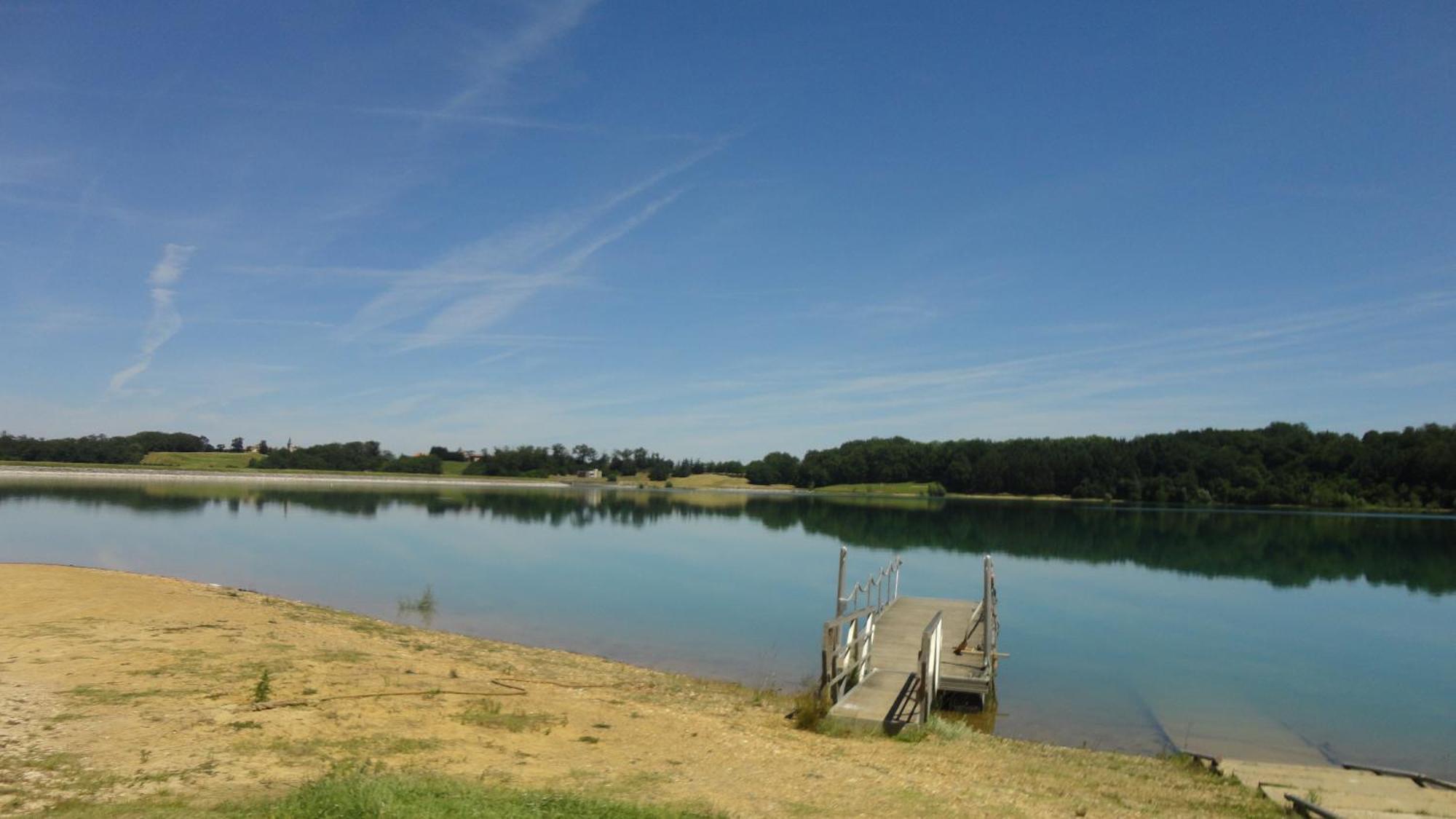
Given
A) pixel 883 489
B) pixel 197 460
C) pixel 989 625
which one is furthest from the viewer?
pixel 883 489

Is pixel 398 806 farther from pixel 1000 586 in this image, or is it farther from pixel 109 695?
pixel 1000 586

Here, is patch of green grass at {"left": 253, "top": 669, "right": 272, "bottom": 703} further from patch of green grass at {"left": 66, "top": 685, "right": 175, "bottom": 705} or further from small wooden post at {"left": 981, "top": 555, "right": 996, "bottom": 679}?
small wooden post at {"left": 981, "top": 555, "right": 996, "bottom": 679}

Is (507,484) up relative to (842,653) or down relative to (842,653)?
up

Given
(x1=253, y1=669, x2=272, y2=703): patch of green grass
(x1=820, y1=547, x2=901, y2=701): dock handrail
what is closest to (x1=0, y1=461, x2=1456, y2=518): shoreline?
(x1=820, y1=547, x2=901, y2=701): dock handrail

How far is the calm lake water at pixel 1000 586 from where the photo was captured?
18906 mm

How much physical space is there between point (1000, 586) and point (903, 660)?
2053 cm

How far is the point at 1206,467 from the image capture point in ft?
418

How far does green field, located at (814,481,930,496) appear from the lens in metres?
155

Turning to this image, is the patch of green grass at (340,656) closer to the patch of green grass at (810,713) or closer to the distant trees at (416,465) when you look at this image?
the patch of green grass at (810,713)

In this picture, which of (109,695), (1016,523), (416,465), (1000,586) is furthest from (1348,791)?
(416,465)

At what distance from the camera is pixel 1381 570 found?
47.8 m

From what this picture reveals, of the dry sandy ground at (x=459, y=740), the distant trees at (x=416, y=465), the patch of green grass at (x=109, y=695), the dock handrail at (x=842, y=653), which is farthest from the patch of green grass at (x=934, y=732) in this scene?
the distant trees at (x=416, y=465)

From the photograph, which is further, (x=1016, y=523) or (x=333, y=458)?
(x=333, y=458)

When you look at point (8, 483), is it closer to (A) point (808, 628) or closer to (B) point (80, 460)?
(B) point (80, 460)
